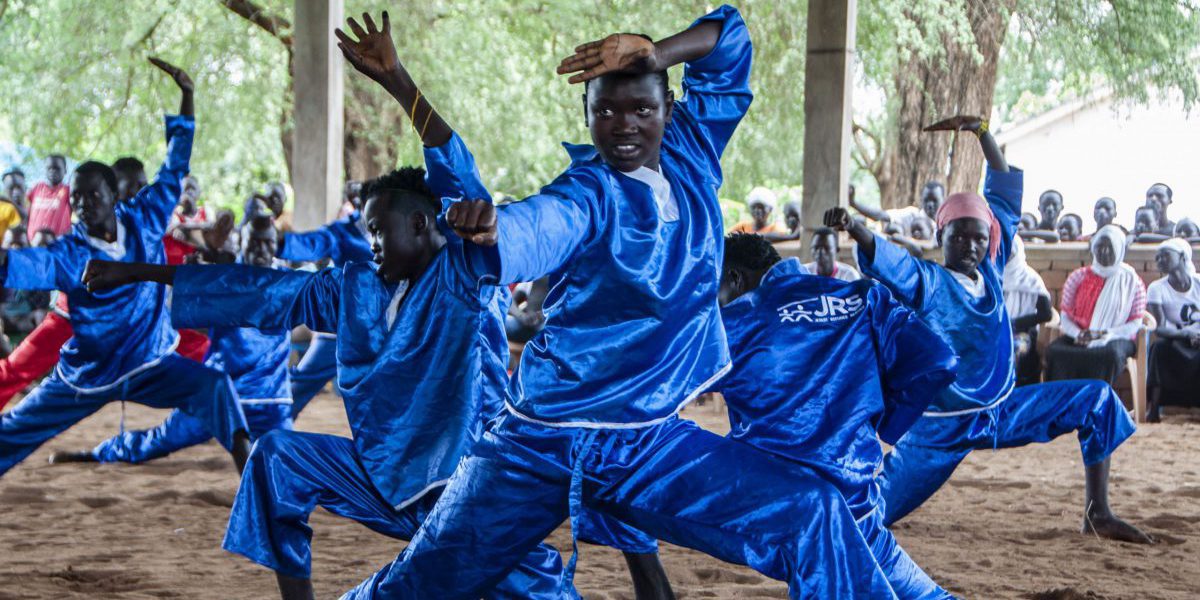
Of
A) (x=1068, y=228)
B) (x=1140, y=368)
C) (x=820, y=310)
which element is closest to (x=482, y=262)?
(x=820, y=310)

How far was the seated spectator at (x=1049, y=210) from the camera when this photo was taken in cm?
1214

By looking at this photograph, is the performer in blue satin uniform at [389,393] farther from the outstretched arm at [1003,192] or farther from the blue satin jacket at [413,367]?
the outstretched arm at [1003,192]

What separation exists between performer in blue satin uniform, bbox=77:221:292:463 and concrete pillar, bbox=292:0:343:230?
1923 millimetres

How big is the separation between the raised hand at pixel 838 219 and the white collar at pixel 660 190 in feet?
4.79

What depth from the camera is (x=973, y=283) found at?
A: 5336mm

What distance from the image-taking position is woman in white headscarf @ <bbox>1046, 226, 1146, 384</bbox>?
32.3 ft

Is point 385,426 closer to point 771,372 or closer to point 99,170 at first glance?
point 771,372

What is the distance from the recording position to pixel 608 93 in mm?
2887

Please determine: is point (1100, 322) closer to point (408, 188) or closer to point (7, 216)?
point (408, 188)

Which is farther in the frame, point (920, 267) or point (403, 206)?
point (920, 267)

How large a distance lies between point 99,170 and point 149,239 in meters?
0.39

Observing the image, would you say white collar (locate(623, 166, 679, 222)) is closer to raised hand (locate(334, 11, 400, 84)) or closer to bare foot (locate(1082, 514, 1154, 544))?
raised hand (locate(334, 11, 400, 84))

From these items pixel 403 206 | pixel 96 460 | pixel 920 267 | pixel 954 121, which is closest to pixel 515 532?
pixel 403 206

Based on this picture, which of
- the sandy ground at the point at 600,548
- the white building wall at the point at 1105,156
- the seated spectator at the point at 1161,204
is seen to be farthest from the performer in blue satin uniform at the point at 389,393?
the white building wall at the point at 1105,156
